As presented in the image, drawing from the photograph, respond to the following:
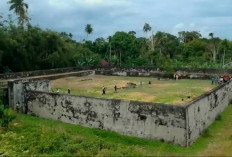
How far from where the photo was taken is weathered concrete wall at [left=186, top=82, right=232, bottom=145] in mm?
12380

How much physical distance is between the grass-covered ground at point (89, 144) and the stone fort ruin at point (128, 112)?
38cm

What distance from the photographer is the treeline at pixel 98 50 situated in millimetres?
25359

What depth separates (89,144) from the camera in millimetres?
11352

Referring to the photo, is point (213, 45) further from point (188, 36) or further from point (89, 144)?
point (89, 144)

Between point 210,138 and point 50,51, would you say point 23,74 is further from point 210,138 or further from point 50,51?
point 210,138

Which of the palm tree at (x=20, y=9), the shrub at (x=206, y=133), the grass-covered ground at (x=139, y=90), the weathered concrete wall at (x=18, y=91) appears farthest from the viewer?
the palm tree at (x=20, y=9)

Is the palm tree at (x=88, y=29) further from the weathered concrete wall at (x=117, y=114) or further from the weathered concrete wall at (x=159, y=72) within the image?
the weathered concrete wall at (x=117, y=114)

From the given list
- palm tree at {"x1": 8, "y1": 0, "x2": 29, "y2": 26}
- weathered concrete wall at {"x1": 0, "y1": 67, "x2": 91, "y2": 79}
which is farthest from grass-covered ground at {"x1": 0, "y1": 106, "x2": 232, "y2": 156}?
palm tree at {"x1": 8, "y1": 0, "x2": 29, "y2": 26}

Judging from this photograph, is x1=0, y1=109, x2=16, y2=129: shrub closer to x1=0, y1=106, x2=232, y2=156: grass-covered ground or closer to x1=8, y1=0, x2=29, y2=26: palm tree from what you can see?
x1=0, y1=106, x2=232, y2=156: grass-covered ground

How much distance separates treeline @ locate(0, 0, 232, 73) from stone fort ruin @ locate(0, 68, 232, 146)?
26.5ft

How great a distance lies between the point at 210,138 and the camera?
515 inches

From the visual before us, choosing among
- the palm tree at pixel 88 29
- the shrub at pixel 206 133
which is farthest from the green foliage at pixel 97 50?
the shrub at pixel 206 133

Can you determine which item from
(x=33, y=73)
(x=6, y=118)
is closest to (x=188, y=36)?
(x=33, y=73)

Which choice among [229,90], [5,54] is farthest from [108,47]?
[229,90]
